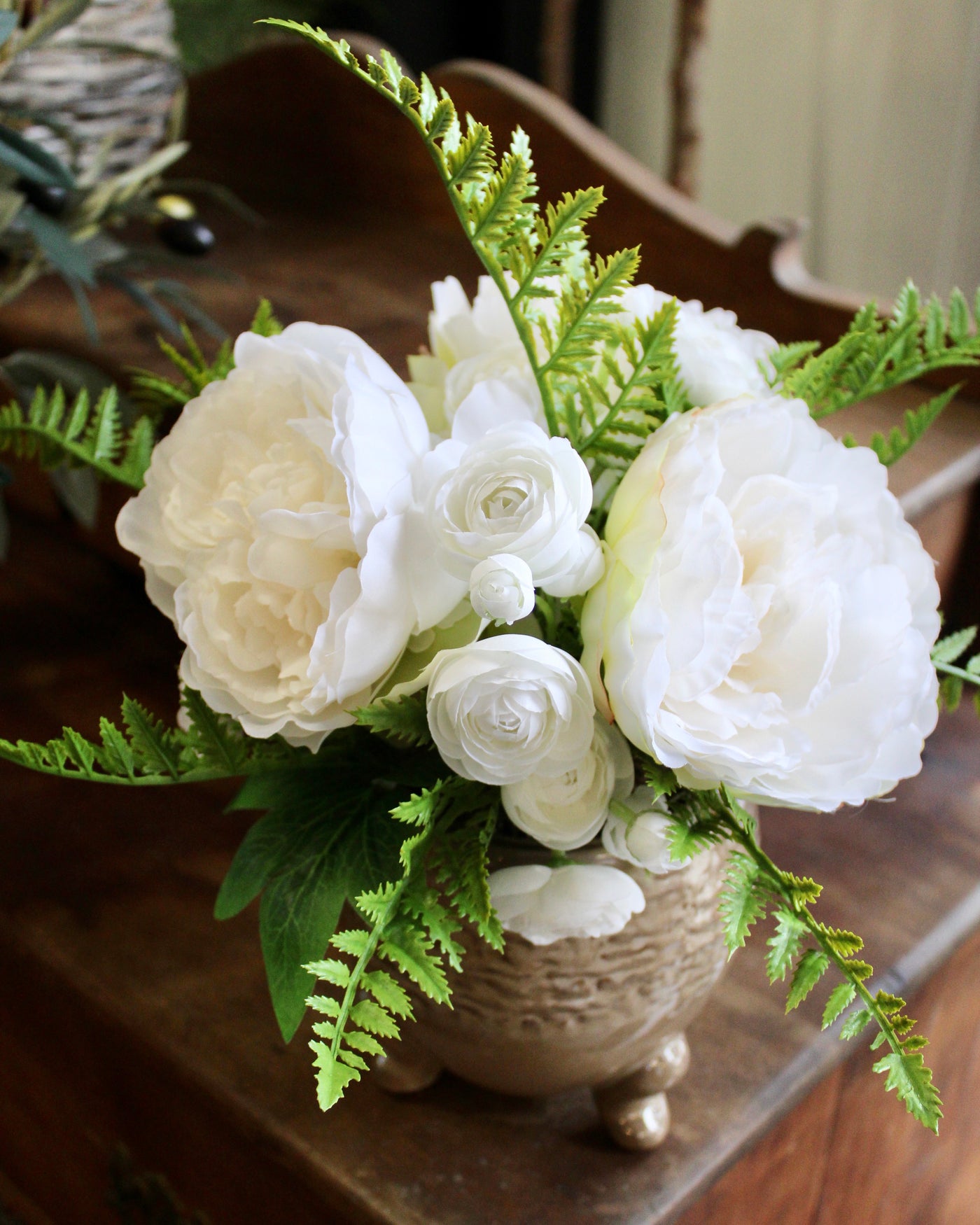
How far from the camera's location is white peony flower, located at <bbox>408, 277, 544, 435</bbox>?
42 cm

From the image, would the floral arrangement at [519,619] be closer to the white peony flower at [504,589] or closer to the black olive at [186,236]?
the white peony flower at [504,589]

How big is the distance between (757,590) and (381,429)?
122 mm

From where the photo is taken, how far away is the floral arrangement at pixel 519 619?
1.12ft

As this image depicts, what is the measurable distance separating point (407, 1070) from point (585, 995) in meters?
0.15

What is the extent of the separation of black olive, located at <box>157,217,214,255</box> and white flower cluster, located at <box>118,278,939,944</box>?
54cm

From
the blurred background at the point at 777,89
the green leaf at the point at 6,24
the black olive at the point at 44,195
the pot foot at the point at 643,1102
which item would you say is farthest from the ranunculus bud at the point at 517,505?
the blurred background at the point at 777,89

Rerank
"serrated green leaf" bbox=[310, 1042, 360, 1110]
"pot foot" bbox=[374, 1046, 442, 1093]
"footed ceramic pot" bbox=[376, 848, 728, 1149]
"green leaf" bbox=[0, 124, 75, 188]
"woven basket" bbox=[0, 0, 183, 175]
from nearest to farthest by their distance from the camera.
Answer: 1. "serrated green leaf" bbox=[310, 1042, 360, 1110]
2. "footed ceramic pot" bbox=[376, 848, 728, 1149]
3. "pot foot" bbox=[374, 1046, 442, 1093]
4. "green leaf" bbox=[0, 124, 75, 188]
5. "woven basket" bbox=[0, 0, 183, 175]

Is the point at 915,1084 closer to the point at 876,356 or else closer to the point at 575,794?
the point at 575,794

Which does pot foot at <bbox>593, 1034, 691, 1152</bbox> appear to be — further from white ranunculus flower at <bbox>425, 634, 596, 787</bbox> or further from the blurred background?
the blurred background

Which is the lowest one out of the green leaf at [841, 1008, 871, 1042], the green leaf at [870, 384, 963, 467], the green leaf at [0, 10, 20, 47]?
the green leaf at [841, 1008, 871, 1042]

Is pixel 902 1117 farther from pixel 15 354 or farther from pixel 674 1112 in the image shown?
pixel 15 354

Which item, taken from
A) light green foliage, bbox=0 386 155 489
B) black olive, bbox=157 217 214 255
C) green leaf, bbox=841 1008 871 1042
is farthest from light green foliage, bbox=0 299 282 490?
black olive, bbox=157 217 214 255

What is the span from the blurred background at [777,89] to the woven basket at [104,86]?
775 mm

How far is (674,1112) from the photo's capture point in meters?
0.55
